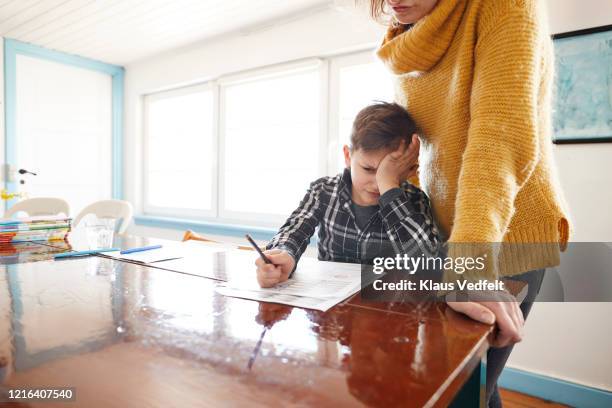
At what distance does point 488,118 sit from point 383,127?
37cm

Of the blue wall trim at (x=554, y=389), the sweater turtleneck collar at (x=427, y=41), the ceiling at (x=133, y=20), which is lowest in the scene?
the blue wall trim at (x=554, y=389)

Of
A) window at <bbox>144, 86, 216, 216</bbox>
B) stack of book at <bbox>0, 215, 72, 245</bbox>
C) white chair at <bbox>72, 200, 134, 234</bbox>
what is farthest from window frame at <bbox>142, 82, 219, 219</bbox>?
stack of book at <bbox>0, 215, 72, 245</bbox>

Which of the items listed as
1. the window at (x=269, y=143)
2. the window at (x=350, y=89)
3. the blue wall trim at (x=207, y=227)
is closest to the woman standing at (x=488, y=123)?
the window at (x=350, y=89)

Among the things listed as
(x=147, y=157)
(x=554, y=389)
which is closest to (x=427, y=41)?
(x=554, y=389)

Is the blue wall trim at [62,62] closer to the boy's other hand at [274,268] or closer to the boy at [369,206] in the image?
the boy at [369,206]

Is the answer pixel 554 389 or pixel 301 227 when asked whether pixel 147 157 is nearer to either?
pixel 301 227

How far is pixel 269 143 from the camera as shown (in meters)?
3.15

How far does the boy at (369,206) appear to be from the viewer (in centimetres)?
98

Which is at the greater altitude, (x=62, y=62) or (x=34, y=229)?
(x=62, y=62)

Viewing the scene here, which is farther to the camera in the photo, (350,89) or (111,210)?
(350,89)

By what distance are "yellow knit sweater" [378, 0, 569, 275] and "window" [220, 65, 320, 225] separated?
191cm

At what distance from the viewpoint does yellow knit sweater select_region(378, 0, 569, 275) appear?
675 mm

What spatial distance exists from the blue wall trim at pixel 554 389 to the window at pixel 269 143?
65.6 inches

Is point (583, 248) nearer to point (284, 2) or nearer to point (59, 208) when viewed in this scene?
point (284, 2)
